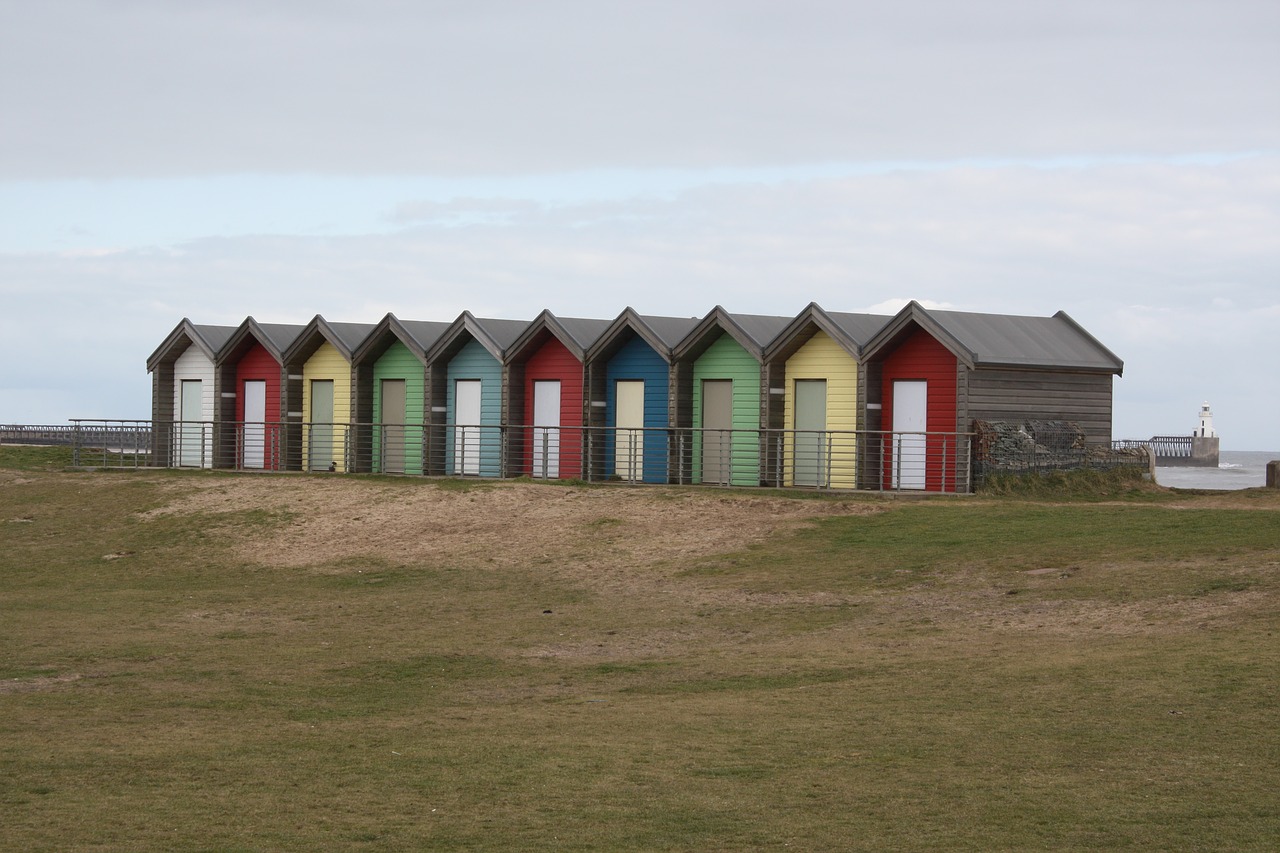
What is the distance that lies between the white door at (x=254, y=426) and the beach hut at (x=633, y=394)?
10401 mm

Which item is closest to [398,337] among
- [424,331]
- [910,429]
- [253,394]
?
[424,331]

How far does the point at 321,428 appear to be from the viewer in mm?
39500

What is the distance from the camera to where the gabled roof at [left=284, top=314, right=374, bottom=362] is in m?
38.2

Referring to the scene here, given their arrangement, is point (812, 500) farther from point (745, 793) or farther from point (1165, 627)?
point (745, 793)

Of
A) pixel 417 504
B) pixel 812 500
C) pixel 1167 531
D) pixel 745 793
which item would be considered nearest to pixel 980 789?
pixel 745 793

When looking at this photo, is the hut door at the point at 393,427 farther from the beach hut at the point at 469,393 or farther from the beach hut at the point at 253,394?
the beach hut at the point at 253,394

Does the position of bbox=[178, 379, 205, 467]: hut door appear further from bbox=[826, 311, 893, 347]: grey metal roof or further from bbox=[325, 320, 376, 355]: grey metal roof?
bbox=[826, 311, 893, 347]: grey metal roof

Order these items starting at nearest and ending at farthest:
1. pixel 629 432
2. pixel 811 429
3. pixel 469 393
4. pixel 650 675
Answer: pixel 650 675
pixel 811 429
pixel 629 432
pixel 469 393

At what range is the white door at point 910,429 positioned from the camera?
2998 cm

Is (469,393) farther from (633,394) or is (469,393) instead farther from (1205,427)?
(1205,427)

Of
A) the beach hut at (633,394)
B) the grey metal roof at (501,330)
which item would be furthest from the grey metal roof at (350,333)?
the beach hut at (633,394)

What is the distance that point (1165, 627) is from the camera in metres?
15.8

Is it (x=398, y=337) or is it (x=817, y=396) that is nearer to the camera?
(x=817, y=396)

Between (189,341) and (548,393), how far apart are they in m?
12.4
